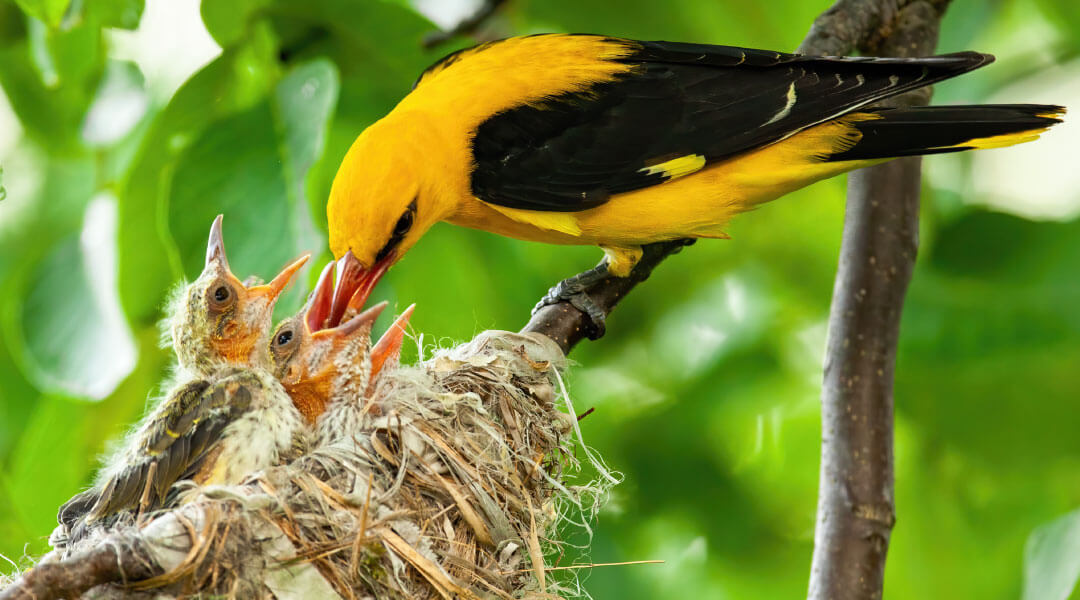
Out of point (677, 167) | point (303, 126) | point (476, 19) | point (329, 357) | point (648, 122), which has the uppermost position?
point (476, 19)

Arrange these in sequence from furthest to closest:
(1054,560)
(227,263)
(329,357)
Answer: (1054,560), (329,357), (227,263)

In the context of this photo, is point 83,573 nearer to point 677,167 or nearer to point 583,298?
point 583,298

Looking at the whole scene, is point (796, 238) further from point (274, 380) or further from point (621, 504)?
point (274, 380)

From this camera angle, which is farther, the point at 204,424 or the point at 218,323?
the point at 218,323

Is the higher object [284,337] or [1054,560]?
[284,337]

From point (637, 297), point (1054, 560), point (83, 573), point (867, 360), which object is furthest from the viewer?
point (637, 297)

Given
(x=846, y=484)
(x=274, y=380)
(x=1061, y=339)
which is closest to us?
(x=274, y=380)

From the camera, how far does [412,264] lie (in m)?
2.45

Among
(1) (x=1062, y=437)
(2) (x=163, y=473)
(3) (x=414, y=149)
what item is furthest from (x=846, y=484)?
(2) (x=163, y=473)

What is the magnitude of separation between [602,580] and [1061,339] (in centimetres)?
139

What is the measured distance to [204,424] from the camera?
1939 mm

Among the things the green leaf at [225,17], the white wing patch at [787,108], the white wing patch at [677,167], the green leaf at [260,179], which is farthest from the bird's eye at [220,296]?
the white wing patch at [787,108]

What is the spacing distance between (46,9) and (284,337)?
2.59 ft

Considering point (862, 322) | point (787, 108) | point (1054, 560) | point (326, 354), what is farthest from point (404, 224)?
point (1054, 560)
